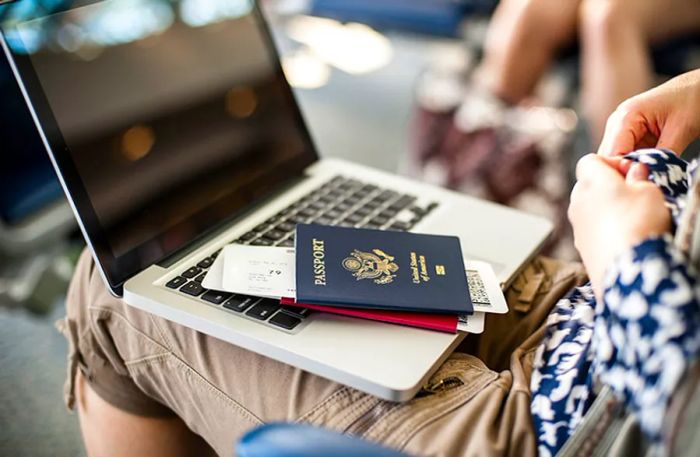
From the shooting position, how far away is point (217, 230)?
766mm

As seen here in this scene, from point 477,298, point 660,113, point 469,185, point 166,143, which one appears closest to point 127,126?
point 166,143

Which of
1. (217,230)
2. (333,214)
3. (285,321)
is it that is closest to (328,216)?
(333,214)

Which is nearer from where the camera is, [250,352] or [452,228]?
[250,352]

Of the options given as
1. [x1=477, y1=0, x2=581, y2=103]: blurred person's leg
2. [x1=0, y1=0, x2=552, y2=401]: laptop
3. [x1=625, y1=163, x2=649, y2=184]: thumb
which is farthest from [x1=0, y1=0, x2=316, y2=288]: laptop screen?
[x1=477, y1=0, x2=581, y2=103]: blurred person's leg

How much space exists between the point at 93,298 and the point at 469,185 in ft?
3.09

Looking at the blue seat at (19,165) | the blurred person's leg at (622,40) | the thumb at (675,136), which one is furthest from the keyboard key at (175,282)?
the blurred person's leg at (622,40)

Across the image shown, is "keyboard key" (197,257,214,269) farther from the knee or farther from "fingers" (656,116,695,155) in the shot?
the knee

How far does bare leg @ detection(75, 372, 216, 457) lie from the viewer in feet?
2.52

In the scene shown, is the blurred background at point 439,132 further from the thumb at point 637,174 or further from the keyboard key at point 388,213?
the thumb at point 637,174

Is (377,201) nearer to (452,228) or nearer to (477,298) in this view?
(452,228)

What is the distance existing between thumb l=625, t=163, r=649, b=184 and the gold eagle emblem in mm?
212

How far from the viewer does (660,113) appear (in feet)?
2.26

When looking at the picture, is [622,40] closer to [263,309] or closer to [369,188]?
[369,188]

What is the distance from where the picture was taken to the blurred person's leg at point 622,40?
127 centimetres
